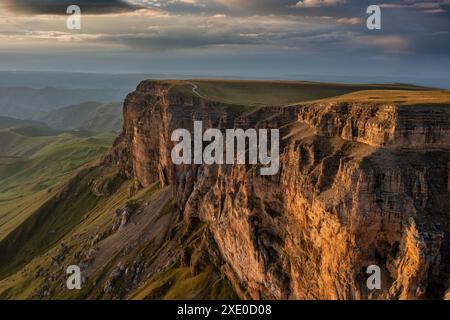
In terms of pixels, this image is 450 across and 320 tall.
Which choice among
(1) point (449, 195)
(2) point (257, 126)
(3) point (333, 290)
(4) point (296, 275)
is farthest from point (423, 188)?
(2) point (257, 126)

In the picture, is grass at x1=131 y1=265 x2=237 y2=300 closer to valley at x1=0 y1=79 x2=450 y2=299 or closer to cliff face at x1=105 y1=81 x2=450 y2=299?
valley at x1=0 y1=79 x2=450 y2=299

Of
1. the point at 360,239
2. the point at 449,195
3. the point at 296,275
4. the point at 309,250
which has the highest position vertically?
the point at 449,195

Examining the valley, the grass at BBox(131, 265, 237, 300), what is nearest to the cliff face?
the valley

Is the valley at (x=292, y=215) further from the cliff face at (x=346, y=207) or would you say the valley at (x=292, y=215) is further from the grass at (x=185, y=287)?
the grass at (x=185, y=287)

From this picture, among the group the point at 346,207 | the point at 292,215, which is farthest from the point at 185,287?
the point at 346,207

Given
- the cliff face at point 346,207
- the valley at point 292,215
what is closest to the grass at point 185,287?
the valley at point 292,215

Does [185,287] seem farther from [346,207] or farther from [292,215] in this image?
[346,207]
